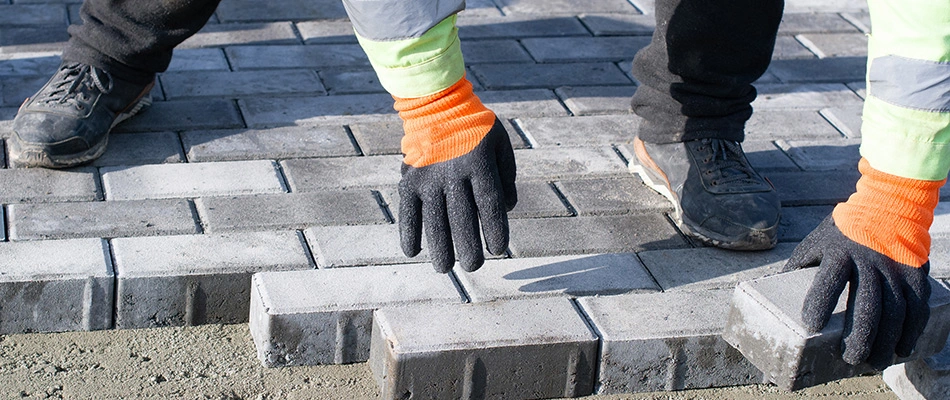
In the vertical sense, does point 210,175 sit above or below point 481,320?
below

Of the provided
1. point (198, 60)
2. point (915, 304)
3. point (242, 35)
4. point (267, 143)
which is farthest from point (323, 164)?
point (915, 304)

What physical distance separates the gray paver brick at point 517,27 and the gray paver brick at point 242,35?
2.50 feet

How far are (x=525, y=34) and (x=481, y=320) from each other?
235 centimetres

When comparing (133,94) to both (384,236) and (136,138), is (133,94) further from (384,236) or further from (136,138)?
(384,236)

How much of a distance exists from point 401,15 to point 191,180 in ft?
4.10

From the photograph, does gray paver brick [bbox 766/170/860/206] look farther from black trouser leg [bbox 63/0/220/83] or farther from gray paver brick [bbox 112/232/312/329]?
black trouser leg [bbox 63/0/220/83]

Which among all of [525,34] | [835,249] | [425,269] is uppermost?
[835,249]

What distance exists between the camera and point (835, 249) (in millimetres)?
2105

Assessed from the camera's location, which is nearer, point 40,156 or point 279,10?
point 40,156

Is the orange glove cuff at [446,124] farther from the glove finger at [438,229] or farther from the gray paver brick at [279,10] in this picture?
the gray paver brick at [279,10]

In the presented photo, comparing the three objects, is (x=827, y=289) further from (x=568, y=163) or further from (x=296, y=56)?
(x=296, y=56)

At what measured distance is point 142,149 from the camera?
3211 mm

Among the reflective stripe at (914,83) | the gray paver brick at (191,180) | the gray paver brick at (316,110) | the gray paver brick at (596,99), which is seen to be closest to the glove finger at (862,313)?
the reflective stripe at (914,83)

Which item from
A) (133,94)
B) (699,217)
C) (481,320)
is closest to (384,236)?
(481,320)
